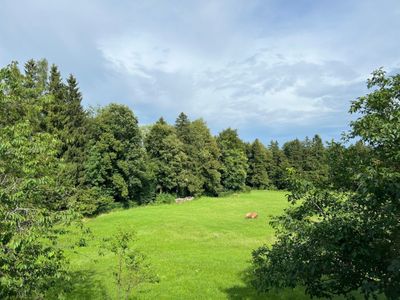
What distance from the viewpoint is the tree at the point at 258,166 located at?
96750 mm

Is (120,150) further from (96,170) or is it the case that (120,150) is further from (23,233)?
(23,233)

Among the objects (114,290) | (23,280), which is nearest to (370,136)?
(23,280)

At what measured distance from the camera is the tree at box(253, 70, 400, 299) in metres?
6.26

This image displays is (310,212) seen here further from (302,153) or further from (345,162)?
(302,153)

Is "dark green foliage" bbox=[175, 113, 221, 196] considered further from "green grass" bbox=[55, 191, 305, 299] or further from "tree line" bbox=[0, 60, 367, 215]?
"green grass" bbox=[55, 191, 305, 299]

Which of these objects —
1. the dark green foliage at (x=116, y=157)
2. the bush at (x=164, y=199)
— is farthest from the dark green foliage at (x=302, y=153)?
the dark green foliage at (x=116, y=157)

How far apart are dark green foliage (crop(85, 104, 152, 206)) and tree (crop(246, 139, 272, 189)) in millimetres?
44816

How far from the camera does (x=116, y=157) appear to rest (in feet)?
178

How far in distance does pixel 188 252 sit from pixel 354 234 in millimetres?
23252

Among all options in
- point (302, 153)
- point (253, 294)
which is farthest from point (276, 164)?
point (253, 294)

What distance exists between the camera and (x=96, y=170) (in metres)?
51.5

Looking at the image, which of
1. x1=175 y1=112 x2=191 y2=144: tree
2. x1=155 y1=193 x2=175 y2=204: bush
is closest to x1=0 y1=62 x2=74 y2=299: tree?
x1=155 y1=193 x2=175 y2=204: bush

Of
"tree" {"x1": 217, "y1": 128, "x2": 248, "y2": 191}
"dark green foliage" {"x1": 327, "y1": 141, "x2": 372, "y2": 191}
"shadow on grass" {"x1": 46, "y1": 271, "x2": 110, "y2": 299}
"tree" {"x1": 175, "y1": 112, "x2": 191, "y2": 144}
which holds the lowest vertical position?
"shadow on grass" {"x1": 46, "y1": 271, "x2": 110, "y2": 299}

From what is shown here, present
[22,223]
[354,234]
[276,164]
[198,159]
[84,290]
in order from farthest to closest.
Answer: [276,164]
[198,159]
[84,290]
[22,223]
[354,234]
